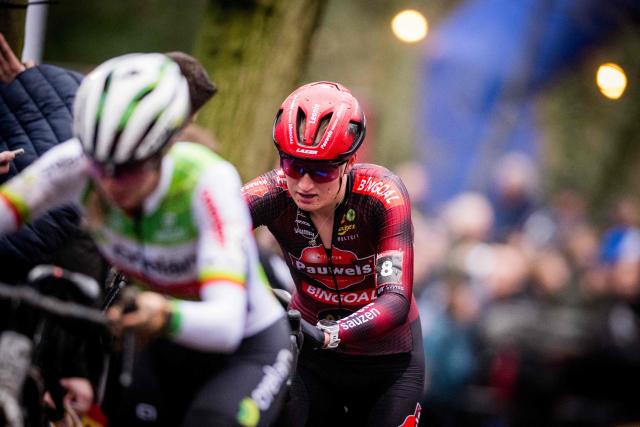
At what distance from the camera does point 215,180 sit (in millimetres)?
3945

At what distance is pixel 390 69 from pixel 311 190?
12597 mm

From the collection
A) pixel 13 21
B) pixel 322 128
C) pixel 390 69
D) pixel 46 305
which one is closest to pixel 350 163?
pixel 322 128

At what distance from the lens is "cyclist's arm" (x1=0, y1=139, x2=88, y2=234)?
4012mm

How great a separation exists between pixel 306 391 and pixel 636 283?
6718mm

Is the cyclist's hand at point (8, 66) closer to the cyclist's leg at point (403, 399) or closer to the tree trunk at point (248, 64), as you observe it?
the tree trunk at point (248, 64)

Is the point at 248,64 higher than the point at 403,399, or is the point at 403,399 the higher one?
the point at 248,64

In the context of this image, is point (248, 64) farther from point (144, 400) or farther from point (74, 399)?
point (144, 400)

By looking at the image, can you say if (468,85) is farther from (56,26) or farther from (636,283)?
(56,26)

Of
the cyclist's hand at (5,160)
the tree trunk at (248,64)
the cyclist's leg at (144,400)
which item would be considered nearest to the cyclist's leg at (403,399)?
the cyclist's leg at (144,400)

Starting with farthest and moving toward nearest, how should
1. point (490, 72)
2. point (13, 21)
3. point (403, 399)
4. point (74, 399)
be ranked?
point (490, 72) → point (13, 21) → point (403, 399) → point (74, 399)

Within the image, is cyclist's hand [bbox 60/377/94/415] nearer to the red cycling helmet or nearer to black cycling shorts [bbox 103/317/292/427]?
black cycling shorts [bbox 103/317/292/427]

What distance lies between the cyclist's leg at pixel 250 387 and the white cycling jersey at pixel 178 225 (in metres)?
0.08

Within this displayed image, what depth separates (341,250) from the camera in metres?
5.27

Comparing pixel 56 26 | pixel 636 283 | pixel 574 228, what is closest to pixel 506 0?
pixel 574 228
